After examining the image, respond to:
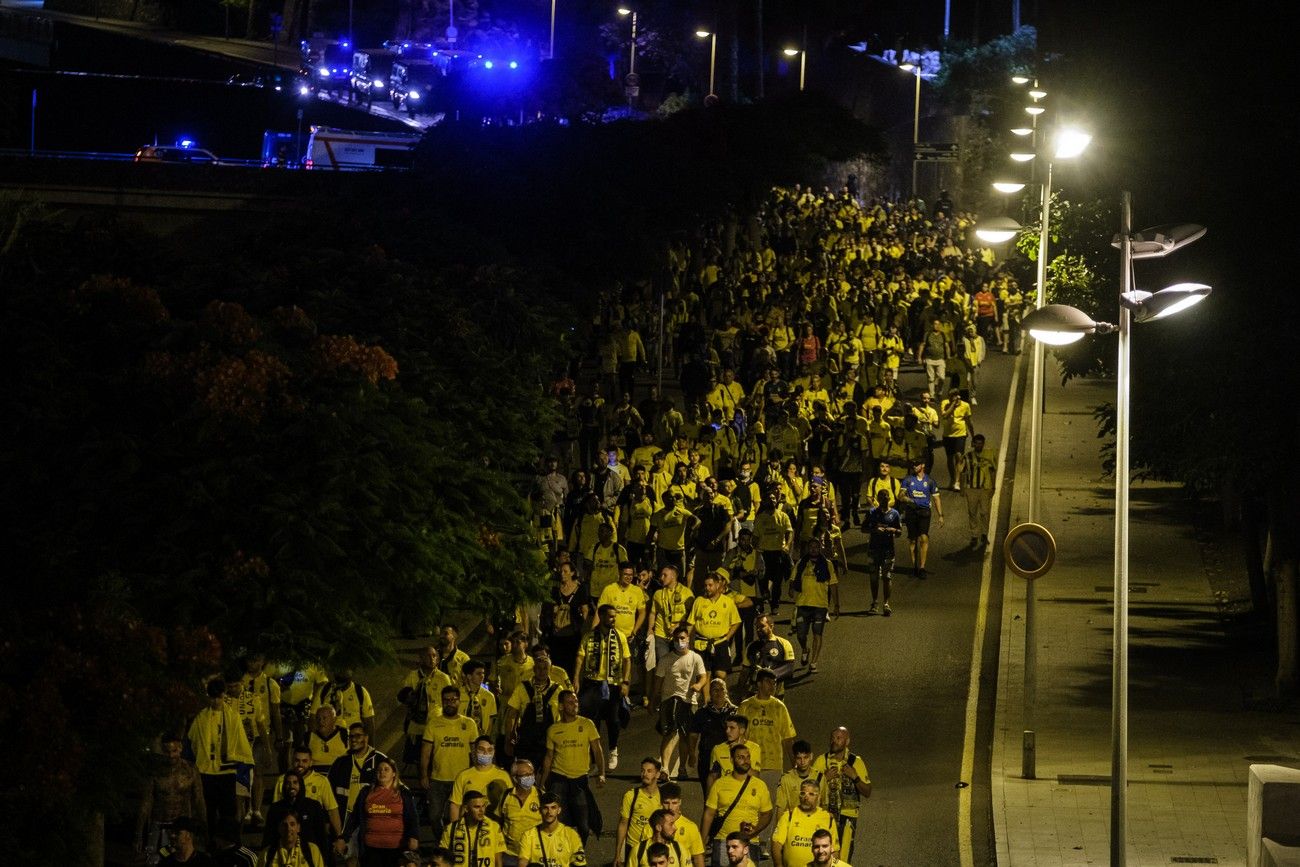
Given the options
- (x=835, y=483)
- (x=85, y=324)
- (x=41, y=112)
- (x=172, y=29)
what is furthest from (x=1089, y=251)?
(x=172, y=29)

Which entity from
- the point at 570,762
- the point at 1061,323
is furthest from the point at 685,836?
the point at 1061,323

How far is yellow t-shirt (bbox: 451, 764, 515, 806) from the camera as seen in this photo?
16.6 meters

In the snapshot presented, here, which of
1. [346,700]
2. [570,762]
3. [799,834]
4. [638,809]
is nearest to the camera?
[799,834]

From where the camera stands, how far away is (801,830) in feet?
51.3

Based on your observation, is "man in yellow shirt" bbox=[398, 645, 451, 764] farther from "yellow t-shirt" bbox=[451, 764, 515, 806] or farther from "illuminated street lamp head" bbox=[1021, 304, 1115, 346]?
"illuminated street lamp head" bbox=[1021, 304, 1115, 346]

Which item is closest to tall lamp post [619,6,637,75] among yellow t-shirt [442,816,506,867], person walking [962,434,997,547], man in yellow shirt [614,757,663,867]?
person walking [962,434,997,547]

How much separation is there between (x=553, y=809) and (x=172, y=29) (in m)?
84.6

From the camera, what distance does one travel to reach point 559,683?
19844mm

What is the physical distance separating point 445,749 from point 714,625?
188 inches

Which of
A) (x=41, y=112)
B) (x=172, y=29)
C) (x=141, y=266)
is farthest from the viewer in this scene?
(x=172, y=29)

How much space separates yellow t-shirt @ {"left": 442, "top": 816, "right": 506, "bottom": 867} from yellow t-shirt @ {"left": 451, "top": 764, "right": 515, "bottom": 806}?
87 centimetres

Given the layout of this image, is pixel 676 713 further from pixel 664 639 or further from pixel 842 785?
pixel 842 785

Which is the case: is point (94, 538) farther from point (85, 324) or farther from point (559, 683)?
point (559, 683)

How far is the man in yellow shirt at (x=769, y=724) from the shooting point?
18.9 m
